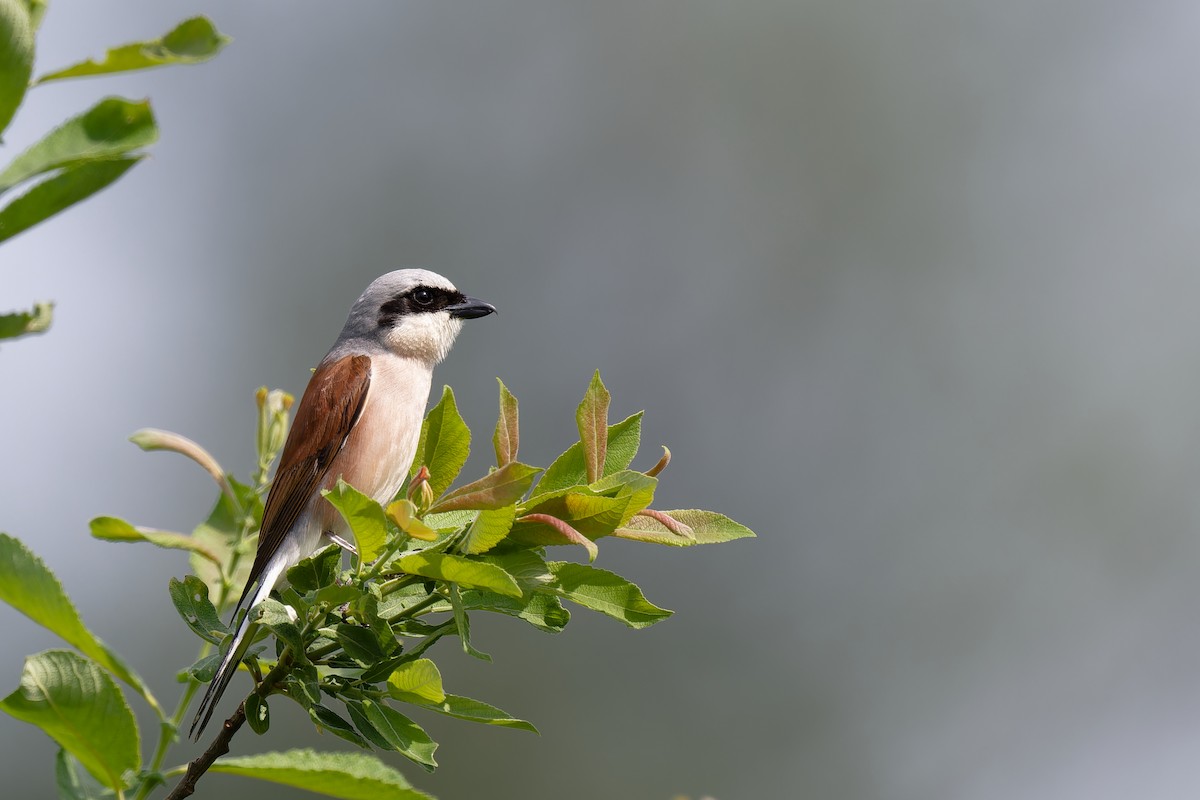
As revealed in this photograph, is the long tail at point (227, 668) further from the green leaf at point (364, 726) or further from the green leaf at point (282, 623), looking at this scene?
the green leaf at point (364, 726)

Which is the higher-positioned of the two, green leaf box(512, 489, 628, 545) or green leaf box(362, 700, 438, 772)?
green leaf box(512, 489, 628, 545)

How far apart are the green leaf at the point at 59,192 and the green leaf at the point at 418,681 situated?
1.00 metres

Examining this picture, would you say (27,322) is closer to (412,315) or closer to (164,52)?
(164,52)

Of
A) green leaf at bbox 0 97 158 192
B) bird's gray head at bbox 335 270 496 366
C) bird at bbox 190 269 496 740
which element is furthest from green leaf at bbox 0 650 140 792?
bird's gray head at bbox 335 270 496 366

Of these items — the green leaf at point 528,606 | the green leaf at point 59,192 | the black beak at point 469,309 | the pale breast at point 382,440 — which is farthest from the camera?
the black beak at point 469,309

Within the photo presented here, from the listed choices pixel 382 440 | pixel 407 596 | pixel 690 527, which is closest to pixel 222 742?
pixel 407 596

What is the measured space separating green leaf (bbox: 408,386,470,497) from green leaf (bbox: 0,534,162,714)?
88 centimetres

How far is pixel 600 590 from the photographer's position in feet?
6.95

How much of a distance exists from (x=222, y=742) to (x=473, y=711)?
0.47 metres

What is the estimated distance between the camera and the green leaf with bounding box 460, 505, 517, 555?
1.93 meters

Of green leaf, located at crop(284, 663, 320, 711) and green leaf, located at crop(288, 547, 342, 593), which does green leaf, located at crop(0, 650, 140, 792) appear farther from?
green leaf, located at crop(288, 547, 342, 593)

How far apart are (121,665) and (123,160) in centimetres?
78

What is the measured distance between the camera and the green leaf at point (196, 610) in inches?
85.8

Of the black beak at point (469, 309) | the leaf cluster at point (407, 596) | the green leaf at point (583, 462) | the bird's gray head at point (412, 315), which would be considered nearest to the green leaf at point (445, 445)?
the leaf cluster at point (407, 596)
